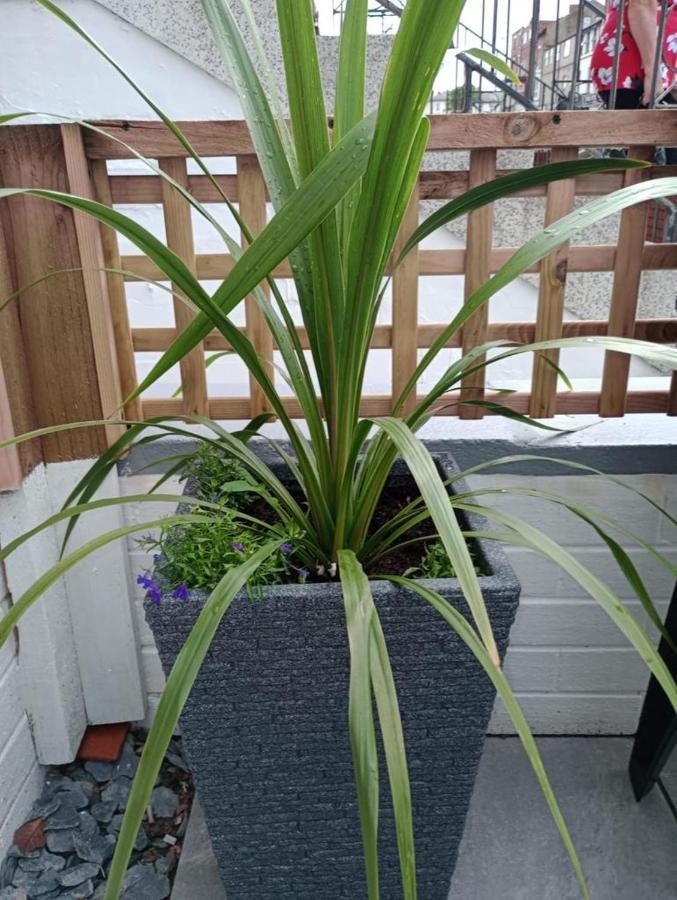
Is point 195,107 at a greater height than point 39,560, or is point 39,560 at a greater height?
point 195,107

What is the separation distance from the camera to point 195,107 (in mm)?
2611

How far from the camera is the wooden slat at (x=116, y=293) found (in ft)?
Answer: 3.80

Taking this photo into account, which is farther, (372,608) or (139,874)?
(139,874)

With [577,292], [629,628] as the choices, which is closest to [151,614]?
[629,628]

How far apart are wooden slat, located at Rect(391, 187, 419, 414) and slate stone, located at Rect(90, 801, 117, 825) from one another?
839mm

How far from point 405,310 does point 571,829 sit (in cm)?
90

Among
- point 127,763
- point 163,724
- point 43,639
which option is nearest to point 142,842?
point 127,763

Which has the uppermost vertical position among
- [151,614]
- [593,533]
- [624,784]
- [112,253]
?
[112,253]

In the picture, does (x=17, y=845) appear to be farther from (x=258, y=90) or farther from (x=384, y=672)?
(x=258, y=90)

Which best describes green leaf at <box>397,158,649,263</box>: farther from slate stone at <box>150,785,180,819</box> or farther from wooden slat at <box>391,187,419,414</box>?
slate stone at <box>150,785,180,819</box>

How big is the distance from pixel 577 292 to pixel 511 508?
6.96 ft

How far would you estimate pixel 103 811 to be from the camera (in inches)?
49.8

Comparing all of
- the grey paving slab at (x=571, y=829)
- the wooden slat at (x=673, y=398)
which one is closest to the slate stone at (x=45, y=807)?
the grey paving slab at (x=571, y=829)

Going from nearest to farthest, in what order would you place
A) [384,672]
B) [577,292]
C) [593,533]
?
[384,672] < [593,533] < [577,292]
